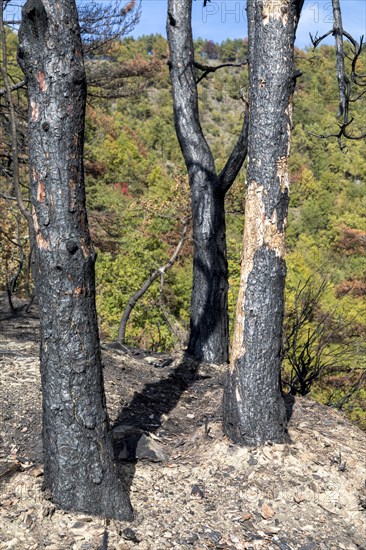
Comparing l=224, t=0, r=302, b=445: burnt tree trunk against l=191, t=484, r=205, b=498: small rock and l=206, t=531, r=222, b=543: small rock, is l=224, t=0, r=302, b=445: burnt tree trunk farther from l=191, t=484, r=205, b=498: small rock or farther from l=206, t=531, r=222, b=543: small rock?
l=206, t=531, r=222, b=543: small rock

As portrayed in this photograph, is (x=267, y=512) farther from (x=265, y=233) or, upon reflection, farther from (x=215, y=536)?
(x=265, y=233)

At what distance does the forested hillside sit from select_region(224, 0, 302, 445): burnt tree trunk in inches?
26.6

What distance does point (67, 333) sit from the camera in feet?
8.13

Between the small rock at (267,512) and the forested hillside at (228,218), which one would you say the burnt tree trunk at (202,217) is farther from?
the small rock at (267,512)

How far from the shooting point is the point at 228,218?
2048 cm

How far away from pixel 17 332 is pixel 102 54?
514cm

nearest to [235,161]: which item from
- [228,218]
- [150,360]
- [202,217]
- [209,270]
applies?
[202,217]

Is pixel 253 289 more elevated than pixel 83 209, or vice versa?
pixel 83 209

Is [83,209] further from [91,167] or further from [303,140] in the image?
[303,140]

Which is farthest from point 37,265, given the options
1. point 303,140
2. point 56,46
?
point 303,140

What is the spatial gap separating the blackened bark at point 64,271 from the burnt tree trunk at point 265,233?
3.62ft

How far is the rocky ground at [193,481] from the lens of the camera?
2611 millimetres

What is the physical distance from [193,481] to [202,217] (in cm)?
291

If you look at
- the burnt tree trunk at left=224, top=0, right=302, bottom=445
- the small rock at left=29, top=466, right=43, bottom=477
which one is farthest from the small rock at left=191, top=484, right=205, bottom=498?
the small rock at left=29, top=466, right=43, bottom=477
